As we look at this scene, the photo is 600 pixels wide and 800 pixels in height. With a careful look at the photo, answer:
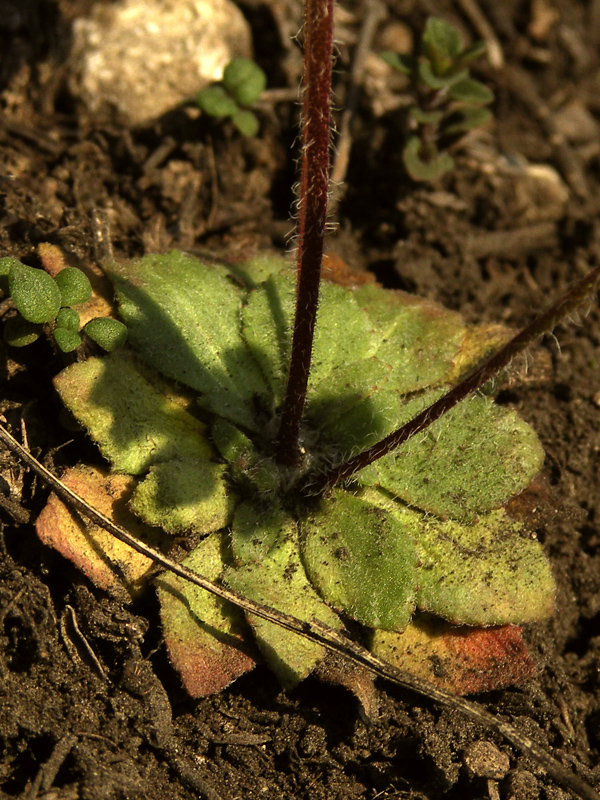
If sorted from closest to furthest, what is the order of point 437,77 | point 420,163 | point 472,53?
point 472,53 < point 437,77 < point 420,163

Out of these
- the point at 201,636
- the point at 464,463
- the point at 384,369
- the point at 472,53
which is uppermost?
the point at 472,53

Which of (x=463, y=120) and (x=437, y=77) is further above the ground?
(x=437, y=77)

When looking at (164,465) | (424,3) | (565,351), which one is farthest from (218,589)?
(424,3)

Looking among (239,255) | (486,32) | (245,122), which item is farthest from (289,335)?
(486,32)

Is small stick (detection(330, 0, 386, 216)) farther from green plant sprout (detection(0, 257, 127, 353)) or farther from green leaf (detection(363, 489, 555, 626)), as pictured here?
green leaf (detection(363, 489, 555, 626))

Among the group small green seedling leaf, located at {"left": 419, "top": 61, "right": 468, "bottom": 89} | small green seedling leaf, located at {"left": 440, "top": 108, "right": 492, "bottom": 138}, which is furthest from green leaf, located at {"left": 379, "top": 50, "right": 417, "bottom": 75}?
small green seedling leaf, located at {"left": 440, "top": 108, "right": 492, "bottom": 138}

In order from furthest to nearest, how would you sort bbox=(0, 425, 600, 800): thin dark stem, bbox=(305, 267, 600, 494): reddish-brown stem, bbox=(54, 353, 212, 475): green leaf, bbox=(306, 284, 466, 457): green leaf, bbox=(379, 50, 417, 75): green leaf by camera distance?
1. bbox=(379, 50, 417, 75): green leaf
2. bbox=(306, 284, 466, 457): green leaf
3. bbox=(54, 353, 212, 475): green leaf
4. bbox=(0, 425, 600, 800): thin dark stem
5. bbox=(305, 267, 600, 494): reddish-brown stem

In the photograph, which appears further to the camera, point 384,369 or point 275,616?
point 384,369

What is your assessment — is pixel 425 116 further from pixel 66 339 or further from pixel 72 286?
pixel 66 339

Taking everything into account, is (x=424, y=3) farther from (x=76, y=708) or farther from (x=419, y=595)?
(x=76, y=708)
